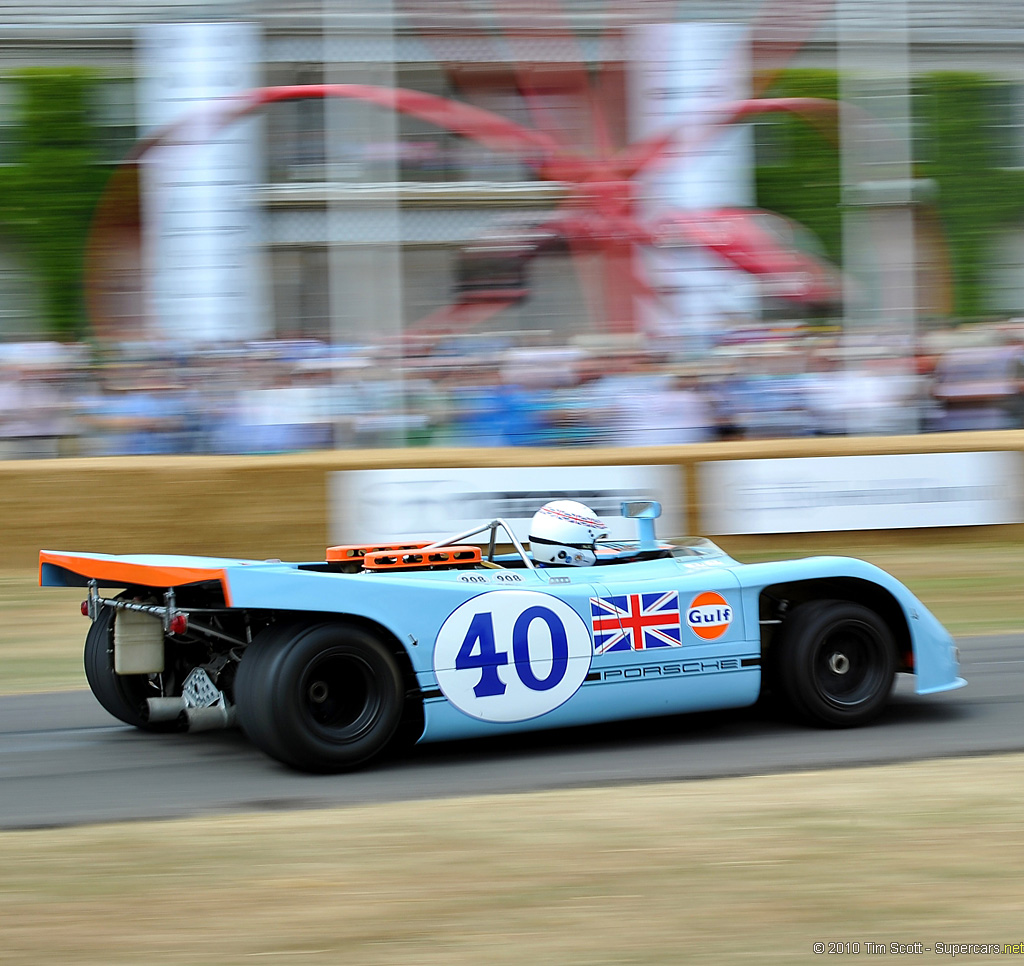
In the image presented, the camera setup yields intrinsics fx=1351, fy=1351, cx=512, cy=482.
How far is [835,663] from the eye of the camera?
6.00 meters

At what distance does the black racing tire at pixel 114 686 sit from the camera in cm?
615

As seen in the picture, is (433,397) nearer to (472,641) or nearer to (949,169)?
(472,641)

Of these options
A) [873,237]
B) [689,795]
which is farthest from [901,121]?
[689,795]

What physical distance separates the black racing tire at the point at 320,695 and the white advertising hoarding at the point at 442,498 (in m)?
5.42

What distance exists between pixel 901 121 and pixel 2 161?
15.8m

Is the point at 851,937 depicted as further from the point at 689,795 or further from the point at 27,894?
the point at 27,894

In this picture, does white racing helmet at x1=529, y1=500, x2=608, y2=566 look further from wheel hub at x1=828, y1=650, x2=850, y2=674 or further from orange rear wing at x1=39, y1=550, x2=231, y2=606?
orange rear wing at x1=39, y1=550, x2=231, y2=606

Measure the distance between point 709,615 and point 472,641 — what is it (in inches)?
42.3

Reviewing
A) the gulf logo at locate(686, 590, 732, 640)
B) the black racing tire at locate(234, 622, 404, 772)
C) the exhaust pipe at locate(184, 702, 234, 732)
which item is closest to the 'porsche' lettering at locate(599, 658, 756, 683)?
the gulf logo at locate(686, 590, 732, 640)

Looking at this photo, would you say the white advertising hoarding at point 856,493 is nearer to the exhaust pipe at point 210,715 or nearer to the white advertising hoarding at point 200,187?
the exhaust pipe at point 210,715

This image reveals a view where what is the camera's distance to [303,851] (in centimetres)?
421

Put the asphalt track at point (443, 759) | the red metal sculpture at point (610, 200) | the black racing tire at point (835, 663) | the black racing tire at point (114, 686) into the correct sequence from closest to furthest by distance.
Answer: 1. the asphalt track at point (443, 759)
2. the black racing tire at point (835, 663)
3. the black racing tire at point (114, 686)
4. the red metal sculpture at point (610, 200)

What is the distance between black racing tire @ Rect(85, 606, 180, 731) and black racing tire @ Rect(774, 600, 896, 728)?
9.25 feet

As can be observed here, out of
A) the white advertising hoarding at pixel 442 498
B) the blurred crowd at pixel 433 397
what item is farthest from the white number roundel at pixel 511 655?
the blurred crowd at pixel 433 397
